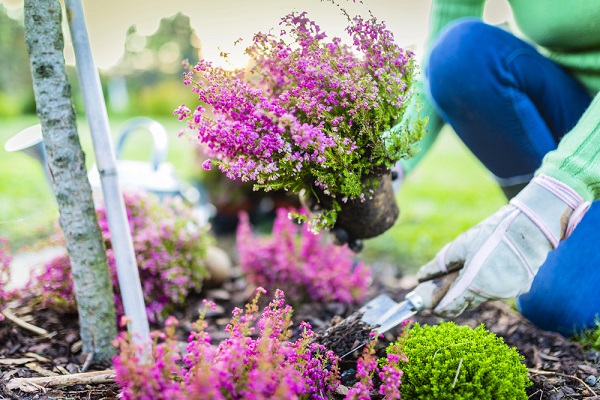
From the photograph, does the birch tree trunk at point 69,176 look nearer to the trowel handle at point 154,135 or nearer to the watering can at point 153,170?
the watering can at point 153,170

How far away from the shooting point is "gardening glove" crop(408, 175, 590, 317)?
1438 mm

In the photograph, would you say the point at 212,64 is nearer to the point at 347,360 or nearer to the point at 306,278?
the point at 347,360

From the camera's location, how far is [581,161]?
1437 mm

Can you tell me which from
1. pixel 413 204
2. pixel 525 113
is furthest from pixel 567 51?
pixel 413 204

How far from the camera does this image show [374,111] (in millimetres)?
1385

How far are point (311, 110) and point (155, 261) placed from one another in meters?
1.09

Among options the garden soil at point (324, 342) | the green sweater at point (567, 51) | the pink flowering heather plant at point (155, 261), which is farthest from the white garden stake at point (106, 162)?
the green sweater at point (567, 51)

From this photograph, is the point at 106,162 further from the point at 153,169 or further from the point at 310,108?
the point at 153,169

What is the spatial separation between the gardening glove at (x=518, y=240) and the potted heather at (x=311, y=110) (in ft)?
1.16

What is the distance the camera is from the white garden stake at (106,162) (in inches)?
58.2

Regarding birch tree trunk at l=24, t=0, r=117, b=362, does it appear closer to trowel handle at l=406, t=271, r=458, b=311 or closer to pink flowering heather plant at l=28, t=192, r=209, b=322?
pink flowering heather plant at l=28, t=192, r=209, b=322

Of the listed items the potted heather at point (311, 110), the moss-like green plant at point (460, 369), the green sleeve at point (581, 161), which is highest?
the potted heather at point (311, 110)

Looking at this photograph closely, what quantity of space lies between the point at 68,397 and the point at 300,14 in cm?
124

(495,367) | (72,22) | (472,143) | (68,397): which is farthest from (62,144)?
(472,143)
